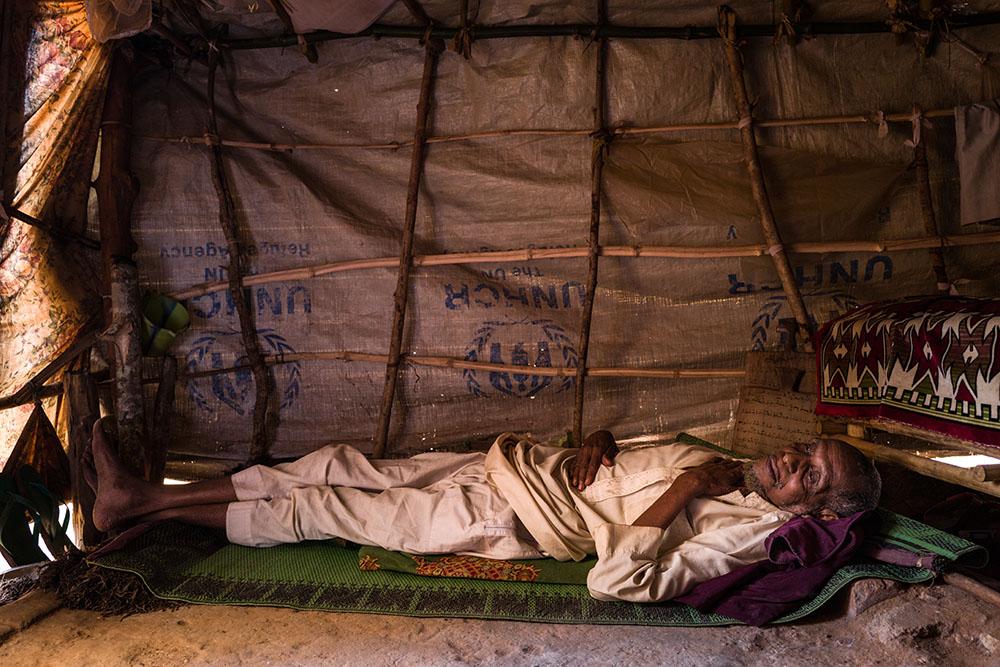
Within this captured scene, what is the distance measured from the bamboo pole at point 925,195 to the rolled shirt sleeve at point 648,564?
1659 millimetres

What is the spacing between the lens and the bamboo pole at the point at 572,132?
3.12 metres

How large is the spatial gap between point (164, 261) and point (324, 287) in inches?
28.2

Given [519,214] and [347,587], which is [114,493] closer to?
[347,587]

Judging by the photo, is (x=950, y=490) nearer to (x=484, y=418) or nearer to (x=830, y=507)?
(x=830, y=507)

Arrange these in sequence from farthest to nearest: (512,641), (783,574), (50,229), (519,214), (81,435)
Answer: (519,214) < (50,229) < (81,435) < (783,574) < (512,641)

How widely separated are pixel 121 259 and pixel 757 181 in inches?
99.1

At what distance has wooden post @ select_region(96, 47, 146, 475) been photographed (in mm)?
2967

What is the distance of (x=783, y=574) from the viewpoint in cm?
202

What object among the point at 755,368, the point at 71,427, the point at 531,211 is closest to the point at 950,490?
the point at 755,368

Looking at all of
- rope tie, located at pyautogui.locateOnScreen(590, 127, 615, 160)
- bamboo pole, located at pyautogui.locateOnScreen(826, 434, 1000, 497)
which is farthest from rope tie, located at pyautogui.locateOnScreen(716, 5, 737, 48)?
bamboo pole, located at pyautogui.locateOnScreen(826, 434, 1000, 497)

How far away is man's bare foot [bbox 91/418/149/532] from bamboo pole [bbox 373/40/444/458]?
3.45 feet

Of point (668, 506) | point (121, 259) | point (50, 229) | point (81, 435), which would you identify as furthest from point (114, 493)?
point (668, 506)

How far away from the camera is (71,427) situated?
280 centimetres

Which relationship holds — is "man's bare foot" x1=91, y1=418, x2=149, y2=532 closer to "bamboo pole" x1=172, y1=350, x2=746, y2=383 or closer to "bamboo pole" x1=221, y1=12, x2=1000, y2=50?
"bamboo pole" x1=172, y1=350, x2=746, y2=383
